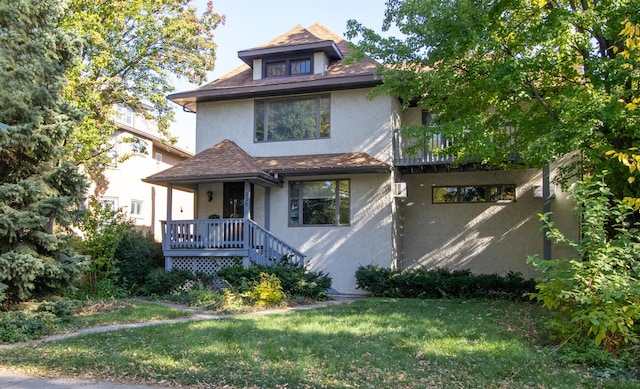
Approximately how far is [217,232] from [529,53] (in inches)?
393

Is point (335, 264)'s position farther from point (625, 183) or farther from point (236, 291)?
point (625, 183)

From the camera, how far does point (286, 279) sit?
1344 centimetres

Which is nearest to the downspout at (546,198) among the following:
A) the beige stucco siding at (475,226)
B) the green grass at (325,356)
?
the beige stucco siding at (475,226)

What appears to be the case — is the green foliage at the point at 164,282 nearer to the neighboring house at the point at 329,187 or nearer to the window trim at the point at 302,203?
the neighboring house at the point at 329,187

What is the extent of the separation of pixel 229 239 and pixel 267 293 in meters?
4.14

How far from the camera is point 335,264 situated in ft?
52.2

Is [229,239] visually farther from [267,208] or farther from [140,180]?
[140,180]

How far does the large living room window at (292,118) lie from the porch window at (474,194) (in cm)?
430

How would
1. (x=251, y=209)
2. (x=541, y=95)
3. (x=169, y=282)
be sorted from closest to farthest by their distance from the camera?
(x=541, y=95)
(x=169, y=282)
(x=251, y=209)

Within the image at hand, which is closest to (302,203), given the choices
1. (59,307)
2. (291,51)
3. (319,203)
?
(319,203)

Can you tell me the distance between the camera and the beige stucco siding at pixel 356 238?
615 inches

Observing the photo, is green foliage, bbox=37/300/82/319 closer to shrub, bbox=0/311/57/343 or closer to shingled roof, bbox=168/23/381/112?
shrub, bbox=0/311/57/343

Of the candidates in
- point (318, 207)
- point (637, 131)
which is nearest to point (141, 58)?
point (318, 207)

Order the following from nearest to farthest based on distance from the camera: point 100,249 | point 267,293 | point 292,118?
point 267,293, point 100,249, point 292,118
